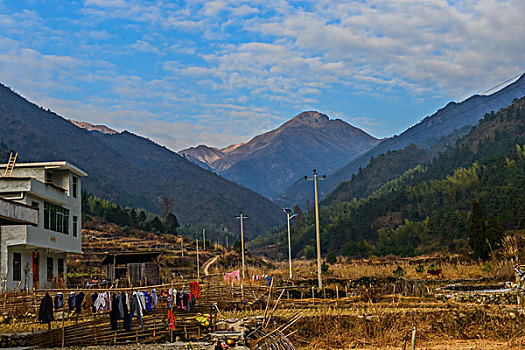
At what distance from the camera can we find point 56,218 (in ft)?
121

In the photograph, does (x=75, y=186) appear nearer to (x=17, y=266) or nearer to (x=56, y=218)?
(x=56, y=218)

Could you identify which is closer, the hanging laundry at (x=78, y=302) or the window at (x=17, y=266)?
the hanging laundry at (x=78, y=302)

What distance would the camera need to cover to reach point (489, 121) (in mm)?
113188

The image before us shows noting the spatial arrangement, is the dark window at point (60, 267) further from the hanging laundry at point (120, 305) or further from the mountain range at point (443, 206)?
the mountain range at point (443, 206)

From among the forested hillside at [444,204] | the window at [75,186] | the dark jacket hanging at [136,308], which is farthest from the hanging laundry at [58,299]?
the forested hillside at [444,204]

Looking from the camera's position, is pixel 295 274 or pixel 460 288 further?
pixel 295 274

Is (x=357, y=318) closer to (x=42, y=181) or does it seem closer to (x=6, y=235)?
(x=6, y=235)

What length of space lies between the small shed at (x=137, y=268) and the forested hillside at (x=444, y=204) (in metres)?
36.2

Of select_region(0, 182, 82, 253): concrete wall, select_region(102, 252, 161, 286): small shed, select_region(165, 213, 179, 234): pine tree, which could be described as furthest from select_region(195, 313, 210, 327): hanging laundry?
select_region(165, 213, 179, 234): pine tree

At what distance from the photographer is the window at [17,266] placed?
3244 centimetres

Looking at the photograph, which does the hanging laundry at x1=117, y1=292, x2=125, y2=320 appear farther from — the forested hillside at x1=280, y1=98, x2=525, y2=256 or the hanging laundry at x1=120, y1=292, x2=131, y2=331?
the forested hillside at x1=280, y1=98, x2=525, y2=256

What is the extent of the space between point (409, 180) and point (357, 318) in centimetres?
9996

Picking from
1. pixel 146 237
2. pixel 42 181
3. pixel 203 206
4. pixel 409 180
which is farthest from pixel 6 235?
pixel 203 206

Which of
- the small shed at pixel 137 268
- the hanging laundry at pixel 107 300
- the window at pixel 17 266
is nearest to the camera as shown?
the hanging laundry at pixel 107 300
